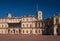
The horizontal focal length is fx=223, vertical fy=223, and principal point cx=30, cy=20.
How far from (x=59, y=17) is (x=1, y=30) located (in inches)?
1490

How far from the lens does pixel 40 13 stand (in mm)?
127312

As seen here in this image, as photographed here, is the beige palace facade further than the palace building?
Yes

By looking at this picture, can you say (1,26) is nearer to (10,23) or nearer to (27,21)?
(10,23)

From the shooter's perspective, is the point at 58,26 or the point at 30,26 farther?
the point at 30,26

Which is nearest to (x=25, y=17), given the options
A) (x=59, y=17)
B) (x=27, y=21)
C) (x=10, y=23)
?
(x=27, y=21)

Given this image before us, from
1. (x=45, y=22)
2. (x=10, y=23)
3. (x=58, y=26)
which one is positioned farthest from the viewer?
(x=10, y=23)

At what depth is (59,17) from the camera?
94.4 m

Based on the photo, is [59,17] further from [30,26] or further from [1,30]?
[1,30]

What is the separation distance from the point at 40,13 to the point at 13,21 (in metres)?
16.6

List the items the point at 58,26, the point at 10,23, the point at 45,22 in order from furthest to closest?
the point at 10,23 < the point at 45,22 < the point at 58,26

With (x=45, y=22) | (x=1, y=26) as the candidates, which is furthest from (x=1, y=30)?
(x=45, y=22)

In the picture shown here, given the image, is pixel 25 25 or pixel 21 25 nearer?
pixel 25 25

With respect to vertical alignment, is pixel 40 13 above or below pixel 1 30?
above

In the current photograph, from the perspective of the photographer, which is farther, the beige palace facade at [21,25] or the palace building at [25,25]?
the beige palace facade at [21,25]
